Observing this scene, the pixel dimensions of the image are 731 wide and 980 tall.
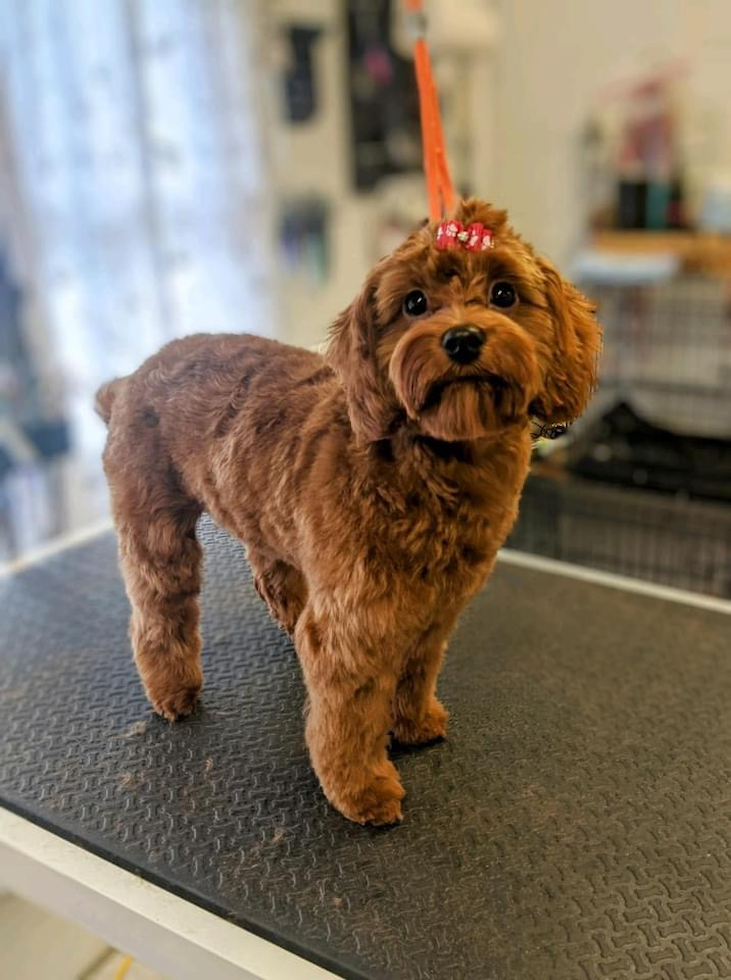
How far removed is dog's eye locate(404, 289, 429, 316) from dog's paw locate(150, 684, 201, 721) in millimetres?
498

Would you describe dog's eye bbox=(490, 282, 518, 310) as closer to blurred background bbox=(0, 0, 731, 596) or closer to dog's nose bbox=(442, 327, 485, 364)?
dog's nose bbox=(442, 327, 485, 364)

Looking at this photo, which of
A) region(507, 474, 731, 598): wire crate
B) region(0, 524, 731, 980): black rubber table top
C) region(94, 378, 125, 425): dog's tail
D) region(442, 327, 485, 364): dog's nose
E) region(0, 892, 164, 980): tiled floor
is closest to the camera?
region(442, 327, 485, 364): dog's nose

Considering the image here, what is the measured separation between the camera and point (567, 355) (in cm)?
63

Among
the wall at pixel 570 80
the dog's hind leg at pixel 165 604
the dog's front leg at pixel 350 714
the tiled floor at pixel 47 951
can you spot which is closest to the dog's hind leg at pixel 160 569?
the dog's hind leg at pixel 165 604

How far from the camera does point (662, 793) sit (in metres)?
0.82

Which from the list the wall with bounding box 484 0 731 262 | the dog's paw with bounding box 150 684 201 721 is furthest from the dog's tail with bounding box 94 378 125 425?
the wall with bounding box 484 0 731 262

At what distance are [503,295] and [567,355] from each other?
0.21ft

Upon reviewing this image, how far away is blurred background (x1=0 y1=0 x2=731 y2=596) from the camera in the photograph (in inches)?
60.9

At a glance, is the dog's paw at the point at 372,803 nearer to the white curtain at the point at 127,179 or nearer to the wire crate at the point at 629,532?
the wire crate at the point at 629,532

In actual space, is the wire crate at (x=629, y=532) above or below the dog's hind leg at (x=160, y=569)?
below

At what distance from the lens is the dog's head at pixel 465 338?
0.58 meters

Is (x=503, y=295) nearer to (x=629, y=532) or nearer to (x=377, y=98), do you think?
(x=629, y=532)

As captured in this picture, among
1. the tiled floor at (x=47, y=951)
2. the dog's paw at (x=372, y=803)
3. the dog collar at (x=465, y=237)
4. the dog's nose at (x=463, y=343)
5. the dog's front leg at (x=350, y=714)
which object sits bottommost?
the tiled floor at (x=47, y=951)

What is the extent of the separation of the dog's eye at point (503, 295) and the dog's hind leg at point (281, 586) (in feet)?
1.08
